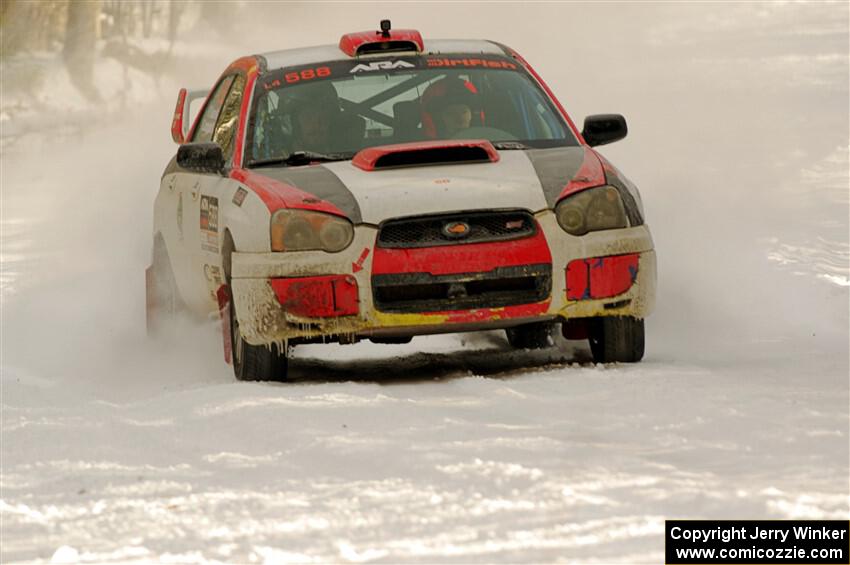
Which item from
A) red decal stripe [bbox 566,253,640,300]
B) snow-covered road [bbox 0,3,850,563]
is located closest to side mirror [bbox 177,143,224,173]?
snow-covered road [bbox 0,3,850,563]

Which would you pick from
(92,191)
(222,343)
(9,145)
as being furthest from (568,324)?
(9,145)

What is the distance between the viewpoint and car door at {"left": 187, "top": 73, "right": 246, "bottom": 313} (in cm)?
866

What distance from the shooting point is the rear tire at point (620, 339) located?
8.17 m

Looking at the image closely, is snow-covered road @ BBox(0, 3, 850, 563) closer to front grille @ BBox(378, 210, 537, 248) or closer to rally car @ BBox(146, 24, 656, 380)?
rally car @ BBox(146, 24, 656, 380)

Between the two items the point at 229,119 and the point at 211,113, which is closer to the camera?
the point at 229,119

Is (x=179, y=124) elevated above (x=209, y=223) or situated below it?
above

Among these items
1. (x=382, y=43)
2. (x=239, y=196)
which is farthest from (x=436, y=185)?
(x=382, y=43)

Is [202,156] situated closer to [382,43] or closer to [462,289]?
[382,43]

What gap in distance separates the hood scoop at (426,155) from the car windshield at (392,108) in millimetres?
373

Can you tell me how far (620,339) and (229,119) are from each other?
2.29 meters

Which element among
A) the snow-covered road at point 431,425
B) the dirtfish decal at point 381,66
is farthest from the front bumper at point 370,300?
the dirtfish decal at point 381,66

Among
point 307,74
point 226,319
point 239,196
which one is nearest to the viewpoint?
point 239,196

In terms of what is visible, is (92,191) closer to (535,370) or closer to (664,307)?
(664,307)

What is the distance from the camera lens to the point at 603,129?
9.04 metres
